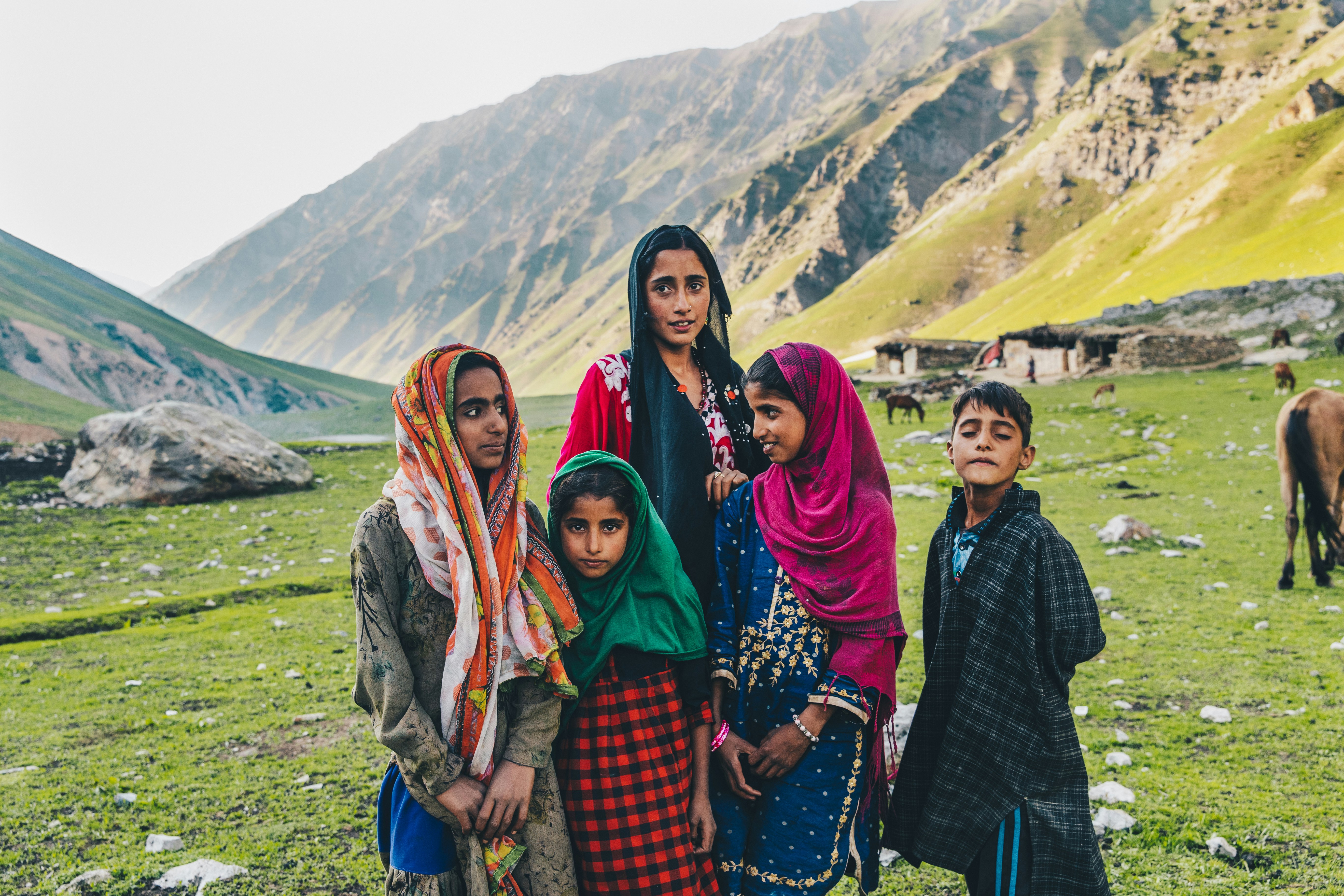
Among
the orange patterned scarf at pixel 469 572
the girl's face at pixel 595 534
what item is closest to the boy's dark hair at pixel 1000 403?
the girl's face at pixel 595 534

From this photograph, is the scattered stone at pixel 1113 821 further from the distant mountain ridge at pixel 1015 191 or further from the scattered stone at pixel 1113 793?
the distant mountain ridge at pixel 1015 191

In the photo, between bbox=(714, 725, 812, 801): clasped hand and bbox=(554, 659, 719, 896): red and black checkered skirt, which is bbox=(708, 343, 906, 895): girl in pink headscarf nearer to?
bbox=(714, 725, 812, 801): clasped hand

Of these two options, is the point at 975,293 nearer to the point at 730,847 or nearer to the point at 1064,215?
the point at 1064,215

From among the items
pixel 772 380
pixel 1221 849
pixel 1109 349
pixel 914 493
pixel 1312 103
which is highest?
pixel 1312 103

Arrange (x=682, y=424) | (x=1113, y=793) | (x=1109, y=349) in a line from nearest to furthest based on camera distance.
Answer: (x=682, y=424) < (x=1113, y=793) < (x=1109, y=349)

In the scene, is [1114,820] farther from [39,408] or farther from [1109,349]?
[39,408]

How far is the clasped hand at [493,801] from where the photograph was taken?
7.29 ft

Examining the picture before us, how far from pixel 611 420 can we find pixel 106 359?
211 feet

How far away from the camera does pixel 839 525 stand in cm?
240

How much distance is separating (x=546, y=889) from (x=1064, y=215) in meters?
110

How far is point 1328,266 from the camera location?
38.5 m

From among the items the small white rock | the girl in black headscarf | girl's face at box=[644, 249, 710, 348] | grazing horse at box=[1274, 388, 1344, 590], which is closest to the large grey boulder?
the girl in black headscarf

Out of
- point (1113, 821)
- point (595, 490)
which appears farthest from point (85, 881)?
point (1113, 821)

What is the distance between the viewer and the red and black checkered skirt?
A: 7.72ft
